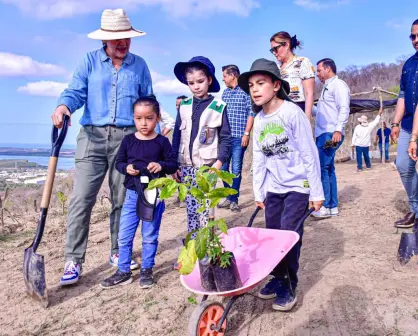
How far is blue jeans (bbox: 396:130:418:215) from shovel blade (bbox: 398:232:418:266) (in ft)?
1.86

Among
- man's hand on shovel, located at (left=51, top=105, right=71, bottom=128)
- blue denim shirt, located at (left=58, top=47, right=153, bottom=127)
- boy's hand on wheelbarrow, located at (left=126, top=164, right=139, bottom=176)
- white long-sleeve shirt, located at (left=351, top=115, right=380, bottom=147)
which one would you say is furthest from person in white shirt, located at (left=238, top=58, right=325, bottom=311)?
white long-sleeve shirt, located at (left=351, top=115, right=380, bottom=147)

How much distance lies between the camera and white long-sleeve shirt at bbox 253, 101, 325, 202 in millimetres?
2945

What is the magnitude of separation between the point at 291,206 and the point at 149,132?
1326 mm

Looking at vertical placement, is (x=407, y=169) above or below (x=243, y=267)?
above

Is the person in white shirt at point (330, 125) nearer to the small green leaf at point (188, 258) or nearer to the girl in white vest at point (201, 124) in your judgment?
the girl in white vest at point (201, 124)

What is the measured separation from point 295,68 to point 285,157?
210 cm

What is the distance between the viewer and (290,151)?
3.01 metres

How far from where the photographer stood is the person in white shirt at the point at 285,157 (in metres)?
2.93

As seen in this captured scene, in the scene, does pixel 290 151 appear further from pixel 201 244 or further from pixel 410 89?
pixel 410 89

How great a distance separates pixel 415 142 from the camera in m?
3.85

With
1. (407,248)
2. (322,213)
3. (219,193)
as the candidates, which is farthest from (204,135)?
(322,213)

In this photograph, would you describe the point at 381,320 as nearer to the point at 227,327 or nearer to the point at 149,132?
the point at 227,327

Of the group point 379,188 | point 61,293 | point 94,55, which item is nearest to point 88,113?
point 94,55

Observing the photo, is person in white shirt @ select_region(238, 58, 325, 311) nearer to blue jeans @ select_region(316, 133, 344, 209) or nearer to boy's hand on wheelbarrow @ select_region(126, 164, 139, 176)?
boy's hand on wheelbarrow @ select_region(126, 164, 139, 176)
